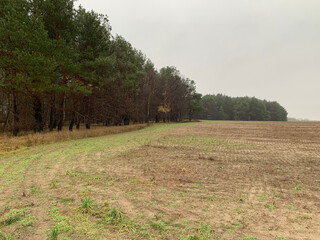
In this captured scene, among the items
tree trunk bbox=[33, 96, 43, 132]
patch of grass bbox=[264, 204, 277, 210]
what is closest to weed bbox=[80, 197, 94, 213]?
patch of grass bbox=[264, 204, 277, 210]

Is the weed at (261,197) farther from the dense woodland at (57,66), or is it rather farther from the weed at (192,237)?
the dense woodland at (57,66)

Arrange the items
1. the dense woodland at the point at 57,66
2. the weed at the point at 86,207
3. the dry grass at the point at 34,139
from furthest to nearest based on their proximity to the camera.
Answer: the dense woodland at the point at 57,66
the dry grass at the point at 34,139
the weed at the point at 86,207

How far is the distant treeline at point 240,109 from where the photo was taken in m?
106

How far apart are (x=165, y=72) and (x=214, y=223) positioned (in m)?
60.9

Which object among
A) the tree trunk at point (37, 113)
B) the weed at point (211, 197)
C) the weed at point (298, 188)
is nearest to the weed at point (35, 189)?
the weed at point (211, 197)

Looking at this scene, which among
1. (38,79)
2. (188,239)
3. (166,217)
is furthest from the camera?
(38,79)

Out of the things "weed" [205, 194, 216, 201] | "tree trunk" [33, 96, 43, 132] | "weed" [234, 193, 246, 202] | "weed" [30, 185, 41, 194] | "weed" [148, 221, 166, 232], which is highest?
"tree trunk" [33, 96, 43, 132]

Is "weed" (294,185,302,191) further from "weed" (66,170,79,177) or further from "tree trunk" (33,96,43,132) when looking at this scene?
"tree trunk" (33,96,43,132)

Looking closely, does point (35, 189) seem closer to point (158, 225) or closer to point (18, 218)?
point (18, 218)

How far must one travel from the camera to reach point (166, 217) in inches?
159

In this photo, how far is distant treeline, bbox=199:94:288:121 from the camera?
106500mm

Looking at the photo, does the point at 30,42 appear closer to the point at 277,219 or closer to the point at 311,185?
the point at 277,219

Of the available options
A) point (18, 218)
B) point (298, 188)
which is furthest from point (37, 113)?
point (298, 188)

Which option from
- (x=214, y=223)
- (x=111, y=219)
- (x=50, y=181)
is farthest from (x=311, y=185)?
(x=50, y=181)
